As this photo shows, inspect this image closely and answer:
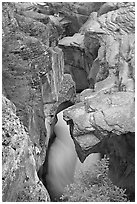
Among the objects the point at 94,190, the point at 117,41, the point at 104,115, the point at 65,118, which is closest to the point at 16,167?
the point at 94,190

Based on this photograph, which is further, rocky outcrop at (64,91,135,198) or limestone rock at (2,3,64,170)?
rocky outcrop at (64,91,135,198)

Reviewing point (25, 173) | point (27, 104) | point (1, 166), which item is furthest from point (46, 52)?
point (1, 166)

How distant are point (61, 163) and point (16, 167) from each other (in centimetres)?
612

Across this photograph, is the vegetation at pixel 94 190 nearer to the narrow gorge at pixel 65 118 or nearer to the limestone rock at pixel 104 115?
the narrow gorge at pixel 65 118

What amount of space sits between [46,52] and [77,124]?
6.05 ft

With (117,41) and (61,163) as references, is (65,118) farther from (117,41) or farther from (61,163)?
(117,41)

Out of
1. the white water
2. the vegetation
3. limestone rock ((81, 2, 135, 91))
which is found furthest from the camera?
limestone rock ((81, 2, 135, 91))

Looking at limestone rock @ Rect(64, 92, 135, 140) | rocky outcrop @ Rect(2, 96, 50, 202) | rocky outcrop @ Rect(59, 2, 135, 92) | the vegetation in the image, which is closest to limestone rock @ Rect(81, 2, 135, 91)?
rocky outcrop @ Rect(59, 2, 135, 92)

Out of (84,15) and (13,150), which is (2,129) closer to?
(13,150)

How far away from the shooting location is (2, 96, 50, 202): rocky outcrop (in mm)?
3336

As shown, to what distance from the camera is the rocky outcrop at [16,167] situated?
131 inches

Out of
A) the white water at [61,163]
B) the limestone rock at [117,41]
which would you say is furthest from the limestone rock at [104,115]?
the white water at [61,163]

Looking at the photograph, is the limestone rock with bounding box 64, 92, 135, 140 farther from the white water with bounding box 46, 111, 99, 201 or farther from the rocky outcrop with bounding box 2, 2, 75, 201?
the white water with bounding box 46, 111, 99, 201

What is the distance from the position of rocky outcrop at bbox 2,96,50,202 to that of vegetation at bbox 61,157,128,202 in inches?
73.2
